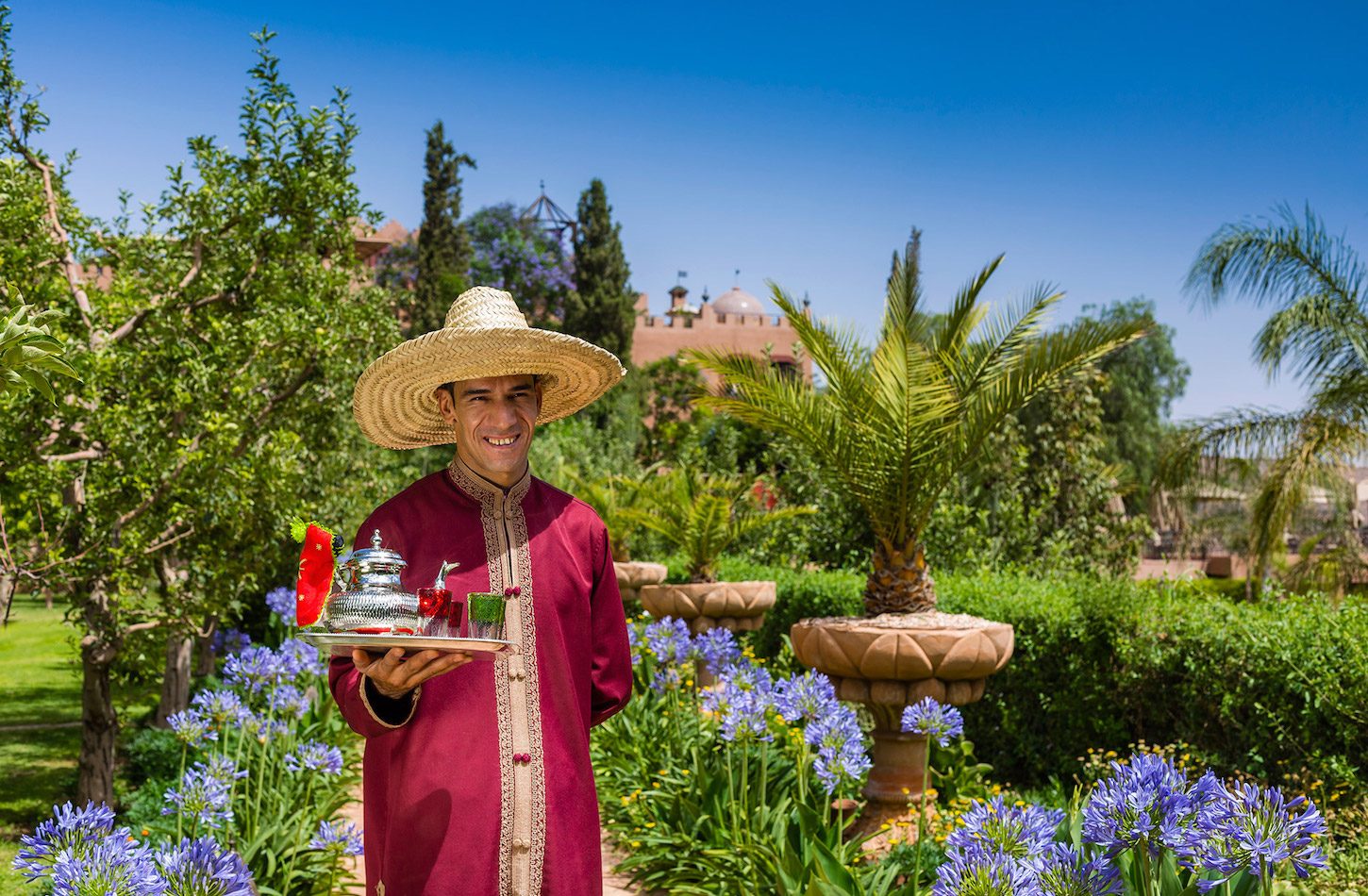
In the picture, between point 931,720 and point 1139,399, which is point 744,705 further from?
point 1139,399

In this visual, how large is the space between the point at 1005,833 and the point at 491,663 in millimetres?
1071

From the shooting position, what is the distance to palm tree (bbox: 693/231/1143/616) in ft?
18.3

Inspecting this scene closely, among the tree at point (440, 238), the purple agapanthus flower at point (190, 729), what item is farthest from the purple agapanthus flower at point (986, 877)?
the tree at point (440, 238)

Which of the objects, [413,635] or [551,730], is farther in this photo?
[551,730]

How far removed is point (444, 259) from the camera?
29.6 meters

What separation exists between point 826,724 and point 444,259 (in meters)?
27.5

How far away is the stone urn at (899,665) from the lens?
4.74 metres

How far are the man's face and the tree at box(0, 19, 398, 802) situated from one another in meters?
2.85

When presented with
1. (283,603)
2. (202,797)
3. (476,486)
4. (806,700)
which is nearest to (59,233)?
(283,603)

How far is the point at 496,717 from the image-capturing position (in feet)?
7.70

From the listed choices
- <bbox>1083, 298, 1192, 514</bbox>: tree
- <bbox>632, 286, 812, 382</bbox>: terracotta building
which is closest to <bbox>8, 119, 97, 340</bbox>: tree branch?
<bbox>1083, 298, 1192, 514</bbox>: tree

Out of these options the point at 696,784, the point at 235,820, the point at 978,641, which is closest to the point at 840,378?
the point at 978,641

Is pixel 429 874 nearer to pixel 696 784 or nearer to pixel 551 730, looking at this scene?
pixel 551 730

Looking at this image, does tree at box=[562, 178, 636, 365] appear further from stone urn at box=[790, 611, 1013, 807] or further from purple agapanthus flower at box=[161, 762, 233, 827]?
purple agapanthus flower at box=[161, 762, 233, 827]
